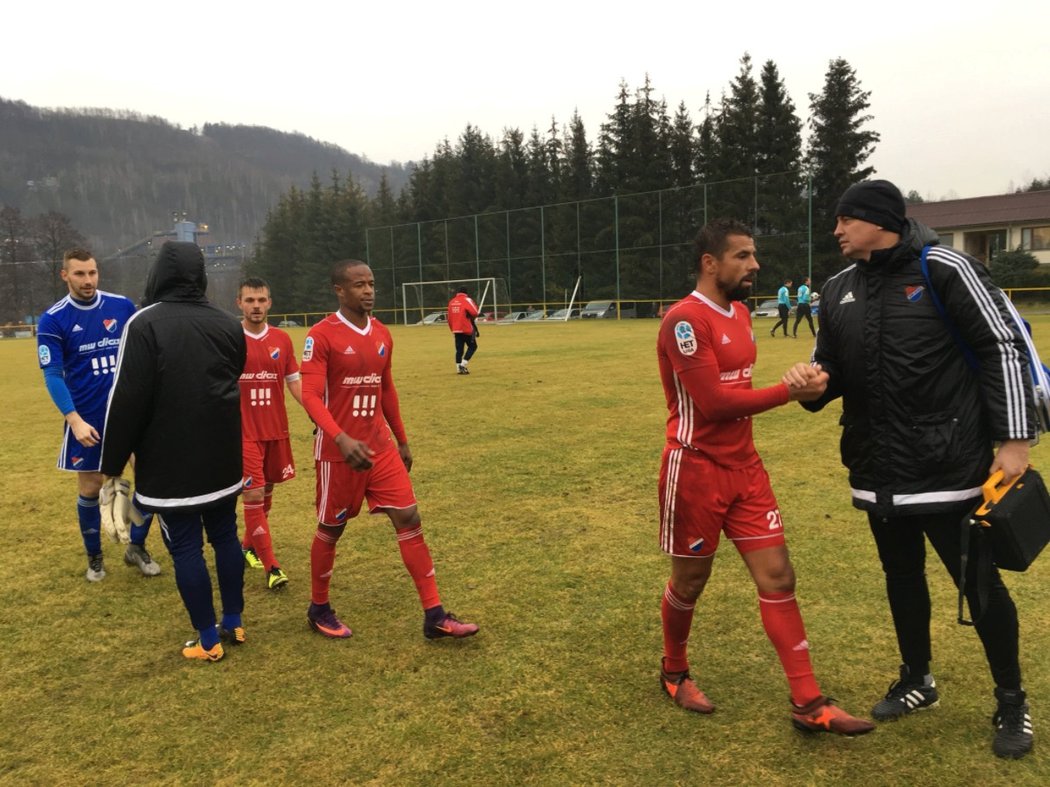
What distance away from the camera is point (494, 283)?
45.9 m

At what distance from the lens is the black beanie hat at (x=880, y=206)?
291 centimetres

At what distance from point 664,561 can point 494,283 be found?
41.8 m

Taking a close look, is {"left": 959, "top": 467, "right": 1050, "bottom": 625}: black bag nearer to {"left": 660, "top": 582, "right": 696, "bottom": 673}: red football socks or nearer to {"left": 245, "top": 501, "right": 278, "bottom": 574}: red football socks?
{"left": 660, "top": 582, "right": 696, "bottom": 673}: red football socks

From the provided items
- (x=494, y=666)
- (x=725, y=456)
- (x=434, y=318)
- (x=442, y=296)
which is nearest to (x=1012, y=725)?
(x=725, y=456)

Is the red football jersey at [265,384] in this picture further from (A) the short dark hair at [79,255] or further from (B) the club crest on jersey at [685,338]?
(B) the club crest on jersey at [685,338]

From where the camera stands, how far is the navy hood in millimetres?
3758

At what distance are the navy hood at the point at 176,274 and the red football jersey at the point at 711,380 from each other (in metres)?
2.35

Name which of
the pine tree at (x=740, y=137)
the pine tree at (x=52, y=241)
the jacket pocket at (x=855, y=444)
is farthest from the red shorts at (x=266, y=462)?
the pine tree at (x=52, y=241)

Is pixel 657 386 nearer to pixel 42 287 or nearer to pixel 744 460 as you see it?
pixel 744 460

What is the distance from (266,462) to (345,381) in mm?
1470

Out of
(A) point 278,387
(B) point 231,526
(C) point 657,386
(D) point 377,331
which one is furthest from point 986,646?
(C) point 657,386

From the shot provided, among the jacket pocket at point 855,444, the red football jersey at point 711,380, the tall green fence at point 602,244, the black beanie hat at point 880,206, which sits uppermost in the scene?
the tall green fence at point 602,244

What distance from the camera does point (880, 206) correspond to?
2.91m

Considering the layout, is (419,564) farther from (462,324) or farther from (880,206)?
(462,324)
